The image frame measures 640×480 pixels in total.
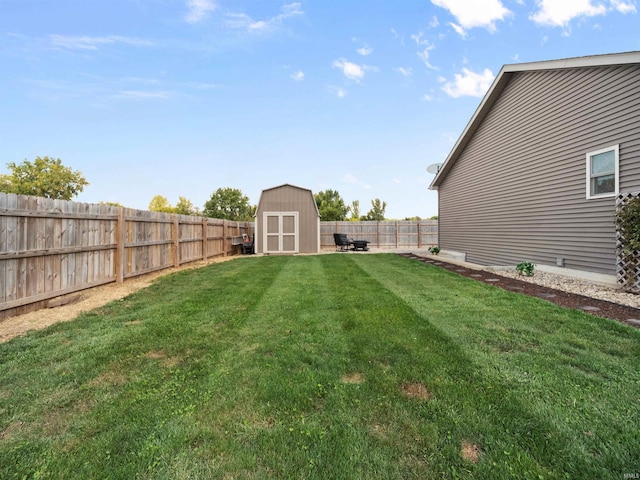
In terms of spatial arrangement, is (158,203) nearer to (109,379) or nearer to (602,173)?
(109,379)

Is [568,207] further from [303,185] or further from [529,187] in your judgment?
[303,185]

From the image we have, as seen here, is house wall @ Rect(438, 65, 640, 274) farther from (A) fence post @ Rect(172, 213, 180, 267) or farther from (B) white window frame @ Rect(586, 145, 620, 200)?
(A) fence post @ Rect(172, 213, 180, 267)

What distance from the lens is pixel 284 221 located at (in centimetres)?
1499

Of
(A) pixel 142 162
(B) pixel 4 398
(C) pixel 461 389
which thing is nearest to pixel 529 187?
(C) pixel 461 389

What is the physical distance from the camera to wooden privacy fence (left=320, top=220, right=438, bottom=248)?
1948cm

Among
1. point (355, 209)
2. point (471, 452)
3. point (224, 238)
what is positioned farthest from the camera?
point (355, 209)

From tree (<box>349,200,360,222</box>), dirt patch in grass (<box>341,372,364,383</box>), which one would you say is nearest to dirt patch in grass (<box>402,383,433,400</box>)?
dirt patch in grass (<box>341,372,364,383</box>)

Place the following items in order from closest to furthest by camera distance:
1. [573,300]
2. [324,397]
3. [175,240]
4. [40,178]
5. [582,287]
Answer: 1. [324,397]
2. [573,300]
3. [582,287]
4. [175,240]
5. [40,178]

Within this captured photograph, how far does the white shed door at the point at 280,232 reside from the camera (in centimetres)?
1488

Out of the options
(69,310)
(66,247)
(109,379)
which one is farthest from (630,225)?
(66,247)

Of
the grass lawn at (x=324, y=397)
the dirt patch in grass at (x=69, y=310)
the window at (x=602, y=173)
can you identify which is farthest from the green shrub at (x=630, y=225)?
the dirt patch in grass at (x=69, y=310)

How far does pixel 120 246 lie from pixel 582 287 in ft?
31.6

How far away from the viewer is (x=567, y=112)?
273 inches

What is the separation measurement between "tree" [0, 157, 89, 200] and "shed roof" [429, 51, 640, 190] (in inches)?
1472
